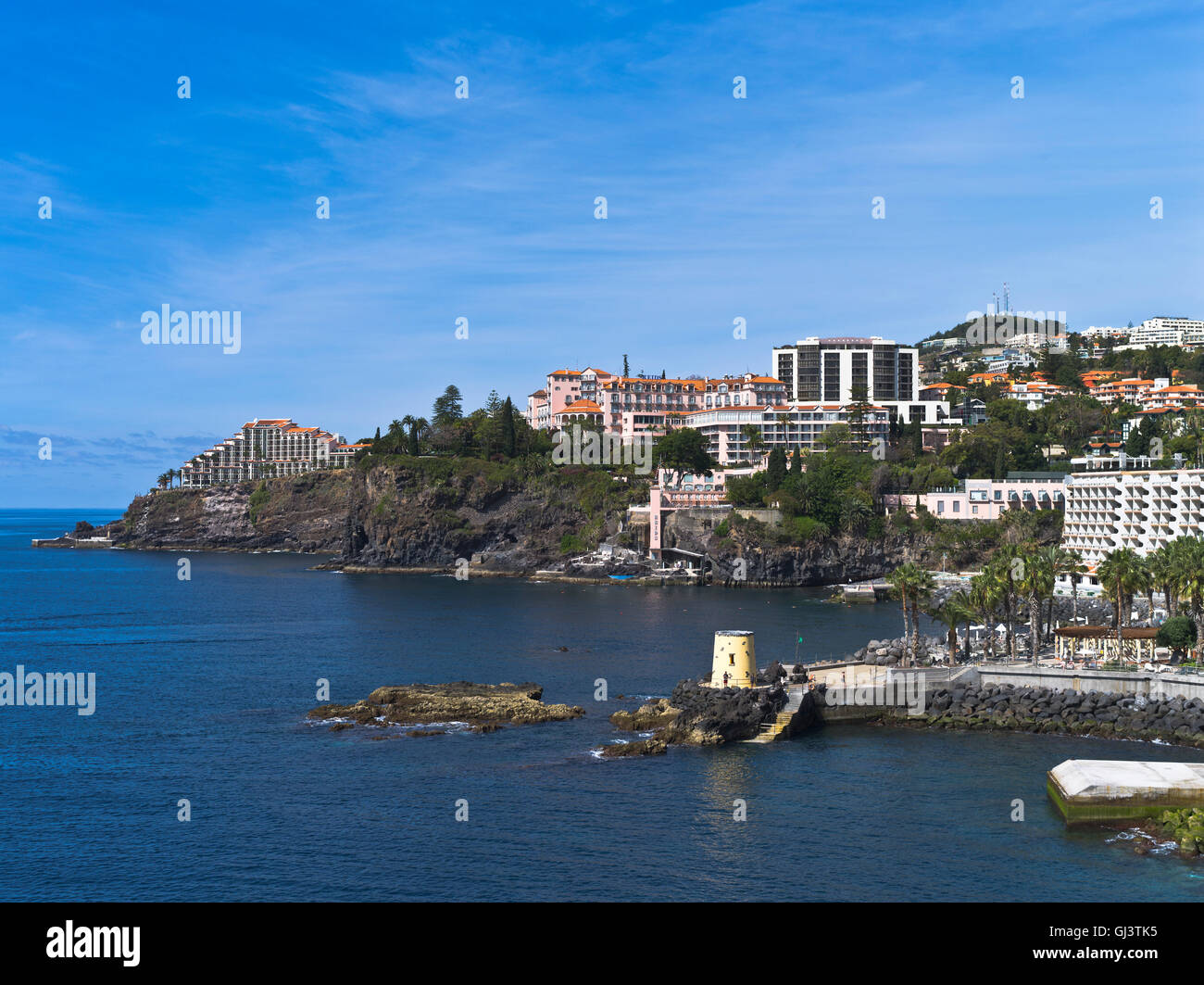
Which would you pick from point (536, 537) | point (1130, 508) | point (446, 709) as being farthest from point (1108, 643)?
point (536, 537)

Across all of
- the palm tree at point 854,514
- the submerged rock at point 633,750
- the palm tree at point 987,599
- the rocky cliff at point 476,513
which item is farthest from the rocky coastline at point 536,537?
the submerged rock at point 633,750

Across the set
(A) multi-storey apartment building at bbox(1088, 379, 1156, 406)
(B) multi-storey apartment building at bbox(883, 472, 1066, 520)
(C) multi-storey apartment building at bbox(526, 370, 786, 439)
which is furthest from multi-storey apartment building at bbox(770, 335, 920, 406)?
(B) multi-storey apartment building at bbox(883, 472, 1066, 520)

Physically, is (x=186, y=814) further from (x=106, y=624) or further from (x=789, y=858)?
(x=106, y=624)

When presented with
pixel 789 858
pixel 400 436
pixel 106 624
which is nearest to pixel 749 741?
pixel 789 858

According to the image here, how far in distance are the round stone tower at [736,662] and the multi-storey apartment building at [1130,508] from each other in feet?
155

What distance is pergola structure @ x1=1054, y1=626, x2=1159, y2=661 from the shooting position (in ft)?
183

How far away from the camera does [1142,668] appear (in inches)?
2083

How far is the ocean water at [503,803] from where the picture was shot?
32.9m

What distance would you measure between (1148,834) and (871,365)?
148 m

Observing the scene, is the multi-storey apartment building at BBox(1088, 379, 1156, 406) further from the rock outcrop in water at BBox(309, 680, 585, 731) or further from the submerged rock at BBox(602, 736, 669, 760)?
the submerged rock at BBox(602, 736, 669, 760)

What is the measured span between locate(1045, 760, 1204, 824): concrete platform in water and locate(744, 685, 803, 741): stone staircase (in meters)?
14.0

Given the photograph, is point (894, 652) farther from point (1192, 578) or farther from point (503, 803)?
point (503, 803)

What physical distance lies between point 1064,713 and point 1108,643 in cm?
992

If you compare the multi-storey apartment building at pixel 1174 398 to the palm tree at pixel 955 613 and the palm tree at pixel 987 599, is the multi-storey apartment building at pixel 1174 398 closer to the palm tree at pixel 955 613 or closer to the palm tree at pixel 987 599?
the palm tree at pixel 987 599
